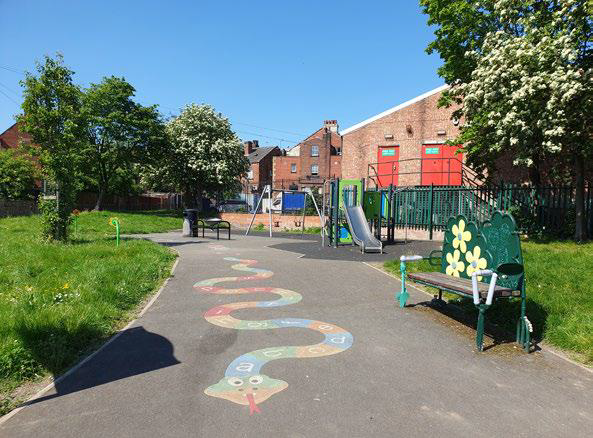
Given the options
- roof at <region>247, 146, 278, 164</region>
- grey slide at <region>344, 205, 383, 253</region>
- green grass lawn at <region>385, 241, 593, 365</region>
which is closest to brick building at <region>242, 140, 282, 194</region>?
roof at <region>247, 146, 278, 164</region>

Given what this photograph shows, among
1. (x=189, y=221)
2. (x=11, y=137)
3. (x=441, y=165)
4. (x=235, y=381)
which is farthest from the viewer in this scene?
(x=11, y=137)

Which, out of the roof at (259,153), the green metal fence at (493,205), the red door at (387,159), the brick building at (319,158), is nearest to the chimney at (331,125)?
the brick building at (319,158)

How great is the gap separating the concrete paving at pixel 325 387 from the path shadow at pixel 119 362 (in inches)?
0.5

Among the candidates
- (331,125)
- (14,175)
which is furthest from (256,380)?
(331,125)

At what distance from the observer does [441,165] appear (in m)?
26.3

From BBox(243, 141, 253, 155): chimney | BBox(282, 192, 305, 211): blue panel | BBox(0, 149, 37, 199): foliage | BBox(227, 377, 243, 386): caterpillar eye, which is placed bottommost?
BBox(227, 377, 243, 386): caterpillar eye

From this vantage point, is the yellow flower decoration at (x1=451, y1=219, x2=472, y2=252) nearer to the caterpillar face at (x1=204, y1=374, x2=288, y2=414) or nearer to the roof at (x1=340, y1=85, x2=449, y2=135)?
the caterpillar face at (x1=204, y1=374, x2=288, y2=414)

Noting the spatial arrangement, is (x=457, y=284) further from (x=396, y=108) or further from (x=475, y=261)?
(x=396, y=108)

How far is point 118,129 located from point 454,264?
3525 centimetres

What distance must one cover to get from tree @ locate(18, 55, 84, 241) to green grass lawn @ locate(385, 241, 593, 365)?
442 inches

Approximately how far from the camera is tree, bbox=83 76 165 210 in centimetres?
3619

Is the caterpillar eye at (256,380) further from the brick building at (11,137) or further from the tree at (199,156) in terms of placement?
the brick building at (11,137)

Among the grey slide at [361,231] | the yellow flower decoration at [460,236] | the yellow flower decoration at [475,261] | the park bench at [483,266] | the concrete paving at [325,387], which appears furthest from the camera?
the grey slide at [361,231]

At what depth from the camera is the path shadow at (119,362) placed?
4215mm
